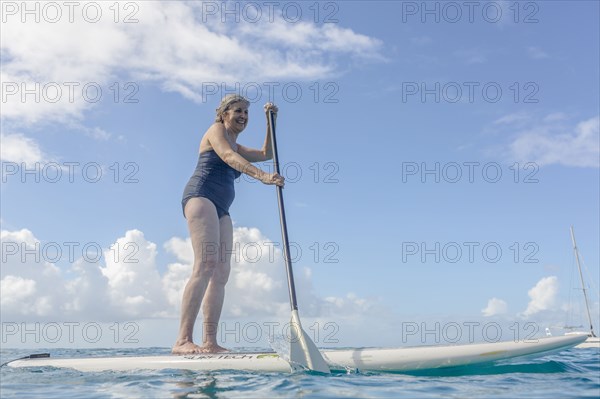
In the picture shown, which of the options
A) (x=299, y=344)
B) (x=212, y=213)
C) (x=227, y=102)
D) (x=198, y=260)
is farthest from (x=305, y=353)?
(x=227, y=102)

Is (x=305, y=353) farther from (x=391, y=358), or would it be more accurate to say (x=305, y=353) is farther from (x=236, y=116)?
(x=236, y=116)

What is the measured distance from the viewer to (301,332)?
5.96 meters

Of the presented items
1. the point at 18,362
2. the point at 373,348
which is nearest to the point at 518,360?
the point at 373,348

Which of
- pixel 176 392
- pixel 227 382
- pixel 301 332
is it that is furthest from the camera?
pixel 301 332

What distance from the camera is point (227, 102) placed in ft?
23.5

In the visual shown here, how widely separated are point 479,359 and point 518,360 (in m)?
0.56

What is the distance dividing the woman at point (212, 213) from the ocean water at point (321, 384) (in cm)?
81

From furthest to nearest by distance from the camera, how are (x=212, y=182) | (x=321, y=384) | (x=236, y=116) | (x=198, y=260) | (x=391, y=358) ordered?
(x=236, y=116), (x=212, y=182), (x=198, y=260), (x=391, y=358), (x=321, y=384)

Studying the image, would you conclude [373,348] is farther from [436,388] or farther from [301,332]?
[436,388]

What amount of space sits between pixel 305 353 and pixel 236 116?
314 cm

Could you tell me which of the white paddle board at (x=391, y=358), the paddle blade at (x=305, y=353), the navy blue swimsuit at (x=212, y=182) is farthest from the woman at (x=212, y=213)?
the paddle blade at (x=305, y=353)

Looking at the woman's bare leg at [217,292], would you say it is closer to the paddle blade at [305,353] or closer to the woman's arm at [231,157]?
the woman's arm at [231,157]

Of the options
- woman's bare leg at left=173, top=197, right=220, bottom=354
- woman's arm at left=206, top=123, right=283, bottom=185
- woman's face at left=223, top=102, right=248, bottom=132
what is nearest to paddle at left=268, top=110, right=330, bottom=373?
woman's arm at left=206, top=123, right=283, bottom=185

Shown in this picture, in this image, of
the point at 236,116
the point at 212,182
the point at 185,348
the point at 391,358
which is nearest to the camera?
the point at 391,358
